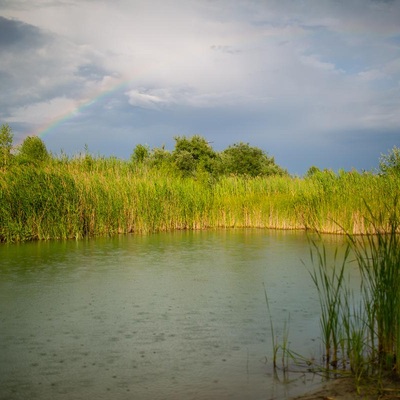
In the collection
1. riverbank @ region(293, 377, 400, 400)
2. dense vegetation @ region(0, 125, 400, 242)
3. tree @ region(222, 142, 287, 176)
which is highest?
tree @ region(222, 142, 287, 176)

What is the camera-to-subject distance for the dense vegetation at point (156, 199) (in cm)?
1118

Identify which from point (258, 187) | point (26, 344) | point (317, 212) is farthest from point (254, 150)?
point (26, 344)

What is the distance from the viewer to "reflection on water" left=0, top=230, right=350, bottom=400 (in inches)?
115

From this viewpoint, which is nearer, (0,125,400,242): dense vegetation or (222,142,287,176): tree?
(0,125,400,242): dense vegetation

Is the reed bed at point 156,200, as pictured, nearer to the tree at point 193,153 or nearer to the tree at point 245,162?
the tree at point 193,153

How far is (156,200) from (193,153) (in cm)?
1888

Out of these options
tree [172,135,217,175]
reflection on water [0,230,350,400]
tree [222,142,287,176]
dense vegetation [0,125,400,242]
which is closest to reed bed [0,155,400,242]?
dense vegetation [0,125,400,242]

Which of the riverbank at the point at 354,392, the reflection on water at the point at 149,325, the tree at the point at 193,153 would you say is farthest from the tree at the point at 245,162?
the riverbank at the point at 354,392

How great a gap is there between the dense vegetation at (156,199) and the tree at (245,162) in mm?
15057

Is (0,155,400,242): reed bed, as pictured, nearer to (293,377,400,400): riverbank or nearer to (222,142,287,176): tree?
(293,377,400,400): riverbank

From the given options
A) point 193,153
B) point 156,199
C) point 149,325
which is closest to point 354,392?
point 149,325

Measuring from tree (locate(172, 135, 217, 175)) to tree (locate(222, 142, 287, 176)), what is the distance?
1201 millimetres

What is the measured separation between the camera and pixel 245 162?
32.8 metres

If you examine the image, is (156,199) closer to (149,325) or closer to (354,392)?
(149,325)
